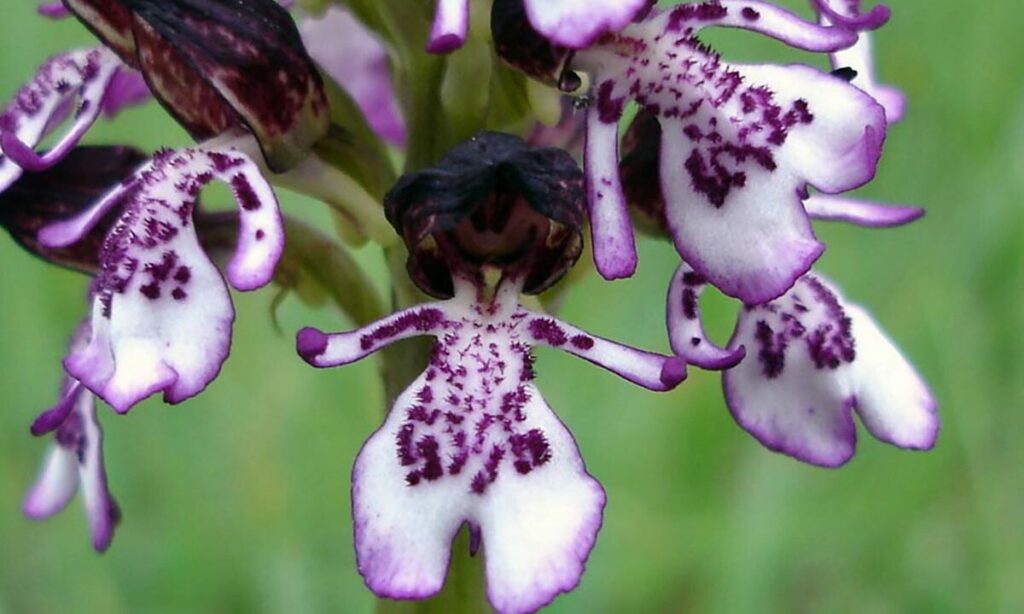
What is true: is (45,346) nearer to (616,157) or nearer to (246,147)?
(246,147)

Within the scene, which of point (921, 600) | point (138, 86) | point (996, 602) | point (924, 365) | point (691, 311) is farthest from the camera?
point (924, 365)

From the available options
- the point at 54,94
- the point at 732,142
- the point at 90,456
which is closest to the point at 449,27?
the point at 732,142

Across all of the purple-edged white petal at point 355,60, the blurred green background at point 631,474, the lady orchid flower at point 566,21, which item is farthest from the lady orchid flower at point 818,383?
the blurred green background at point 631,474

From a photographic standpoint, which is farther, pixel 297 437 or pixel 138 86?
pixel 297 437

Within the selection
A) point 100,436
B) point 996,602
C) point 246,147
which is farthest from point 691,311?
point 996,602

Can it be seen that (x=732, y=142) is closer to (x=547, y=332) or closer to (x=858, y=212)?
(x=547, y=332)

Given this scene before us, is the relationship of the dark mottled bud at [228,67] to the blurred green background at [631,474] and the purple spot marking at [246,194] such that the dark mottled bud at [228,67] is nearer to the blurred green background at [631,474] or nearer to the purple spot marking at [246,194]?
the purple spot marking at [246,194]

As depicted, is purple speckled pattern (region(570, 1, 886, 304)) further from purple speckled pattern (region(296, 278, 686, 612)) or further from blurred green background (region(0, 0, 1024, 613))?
blurred green background (region(0, 0, 1024, 613))
